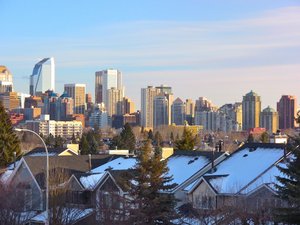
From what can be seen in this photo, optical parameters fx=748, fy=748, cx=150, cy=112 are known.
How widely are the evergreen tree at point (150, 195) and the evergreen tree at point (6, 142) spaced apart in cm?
3418

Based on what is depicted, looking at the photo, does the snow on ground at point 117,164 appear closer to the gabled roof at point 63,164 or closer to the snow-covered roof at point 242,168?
the gabled roof at point 63,164

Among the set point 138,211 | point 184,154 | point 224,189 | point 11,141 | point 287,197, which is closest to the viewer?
point 287,197

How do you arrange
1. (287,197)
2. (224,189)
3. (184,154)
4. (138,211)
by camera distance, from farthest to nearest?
(184,154)
(224,189)
(138,211)
(287,197)

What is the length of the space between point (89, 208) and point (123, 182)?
8.27 meters

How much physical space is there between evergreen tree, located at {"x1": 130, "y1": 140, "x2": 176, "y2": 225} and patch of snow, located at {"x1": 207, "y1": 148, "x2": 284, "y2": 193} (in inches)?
206

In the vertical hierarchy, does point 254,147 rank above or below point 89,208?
above

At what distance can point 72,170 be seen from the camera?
51.4 meters

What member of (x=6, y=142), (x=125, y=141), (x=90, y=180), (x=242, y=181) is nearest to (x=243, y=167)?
(x=242, y=181)

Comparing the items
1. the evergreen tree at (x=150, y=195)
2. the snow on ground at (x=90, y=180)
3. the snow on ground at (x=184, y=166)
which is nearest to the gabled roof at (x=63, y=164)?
the snow on ground at (x=90, y=180)

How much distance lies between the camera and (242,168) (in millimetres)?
42250

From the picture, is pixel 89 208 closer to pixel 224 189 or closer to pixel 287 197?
pixel 224 189

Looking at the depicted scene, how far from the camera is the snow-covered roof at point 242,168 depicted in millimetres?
40031

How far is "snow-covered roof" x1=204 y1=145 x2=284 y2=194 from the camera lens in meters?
40.0

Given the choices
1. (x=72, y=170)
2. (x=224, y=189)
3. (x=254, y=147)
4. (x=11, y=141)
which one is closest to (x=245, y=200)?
(x=224, y=189)
